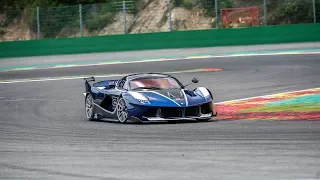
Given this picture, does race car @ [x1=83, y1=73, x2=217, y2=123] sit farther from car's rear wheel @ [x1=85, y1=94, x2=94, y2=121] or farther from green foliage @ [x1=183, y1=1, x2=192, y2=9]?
green foliage @ [x1=183, y1=1, x2=192, y2=9]

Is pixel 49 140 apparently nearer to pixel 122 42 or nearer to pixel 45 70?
pixel 45 70

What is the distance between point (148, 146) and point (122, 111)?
480 centimetres

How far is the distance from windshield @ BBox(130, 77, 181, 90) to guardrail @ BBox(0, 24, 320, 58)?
22306 millimetres

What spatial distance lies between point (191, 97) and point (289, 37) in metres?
23.5

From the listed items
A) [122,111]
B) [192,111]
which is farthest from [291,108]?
[122,111]

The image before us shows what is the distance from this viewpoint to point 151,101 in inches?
707

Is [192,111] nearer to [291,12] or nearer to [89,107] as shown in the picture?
[89,107]

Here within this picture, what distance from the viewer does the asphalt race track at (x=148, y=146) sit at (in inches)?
428

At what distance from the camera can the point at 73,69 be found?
37281 mm

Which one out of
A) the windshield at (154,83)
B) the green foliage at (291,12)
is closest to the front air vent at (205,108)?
the windshield at (154,83)

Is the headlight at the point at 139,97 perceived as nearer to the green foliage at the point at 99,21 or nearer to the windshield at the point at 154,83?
the windshield at the point at 154,83

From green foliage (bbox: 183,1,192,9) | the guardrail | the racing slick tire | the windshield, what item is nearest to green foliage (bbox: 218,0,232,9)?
the guardrail

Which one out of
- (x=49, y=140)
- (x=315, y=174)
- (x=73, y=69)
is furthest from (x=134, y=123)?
(x=73, y=69)

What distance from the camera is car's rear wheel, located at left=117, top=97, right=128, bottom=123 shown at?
18.3 meters
